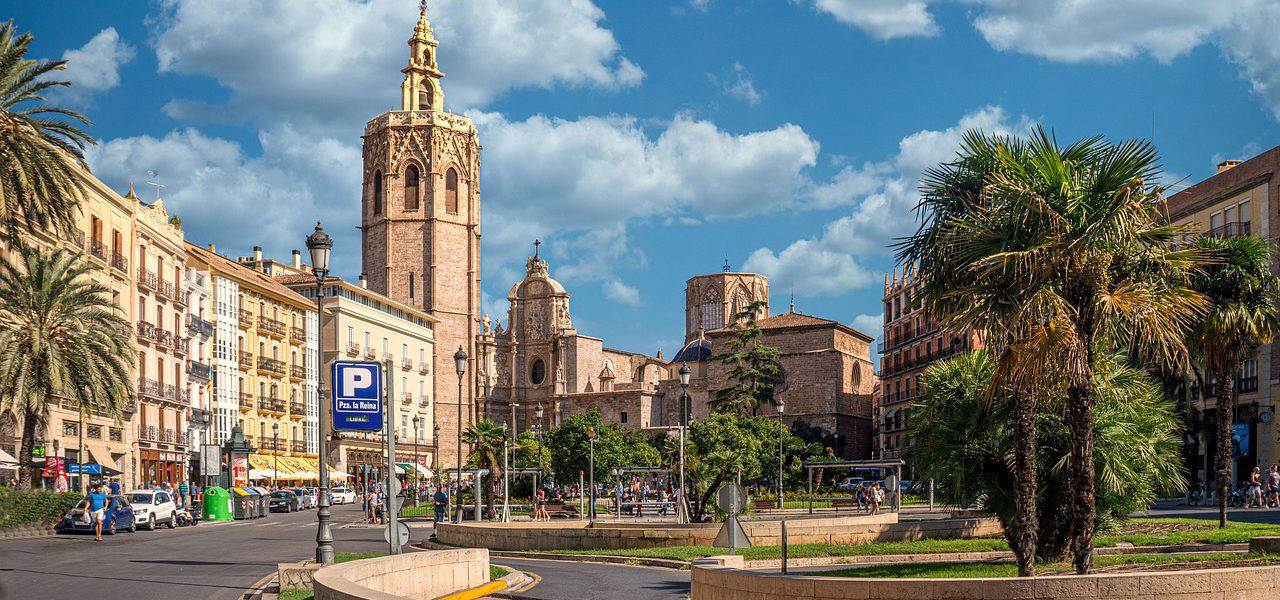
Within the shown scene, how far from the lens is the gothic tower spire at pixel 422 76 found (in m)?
121

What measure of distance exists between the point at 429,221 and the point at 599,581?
9636 centimetres

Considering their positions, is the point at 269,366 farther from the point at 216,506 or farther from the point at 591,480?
the point at 591,480

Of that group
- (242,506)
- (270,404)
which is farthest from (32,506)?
(270,404)

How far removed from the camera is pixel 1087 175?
18.4m

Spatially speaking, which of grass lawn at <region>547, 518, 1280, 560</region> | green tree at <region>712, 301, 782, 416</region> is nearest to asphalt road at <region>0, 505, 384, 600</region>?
grass lawn at <region>547, 518, 1280, 560</region>

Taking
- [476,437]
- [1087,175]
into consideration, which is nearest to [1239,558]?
[1087,175]

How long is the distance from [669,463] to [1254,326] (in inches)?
746

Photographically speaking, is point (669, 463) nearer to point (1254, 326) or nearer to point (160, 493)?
point (160, 493)

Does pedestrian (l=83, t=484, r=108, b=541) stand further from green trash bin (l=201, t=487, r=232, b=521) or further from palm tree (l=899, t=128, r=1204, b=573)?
palm tree (l=899, t=128, r=1204, b=573)

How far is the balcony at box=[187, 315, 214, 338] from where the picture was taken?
68125mm

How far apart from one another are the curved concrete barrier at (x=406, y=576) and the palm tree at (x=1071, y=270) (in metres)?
7.80

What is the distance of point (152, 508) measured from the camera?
137ft

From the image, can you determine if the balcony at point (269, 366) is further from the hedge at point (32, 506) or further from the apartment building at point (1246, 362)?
the apartment building at point (1246, 362)

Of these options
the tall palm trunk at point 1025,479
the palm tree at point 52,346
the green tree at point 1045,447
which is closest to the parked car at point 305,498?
the palm tree at point 52,346
